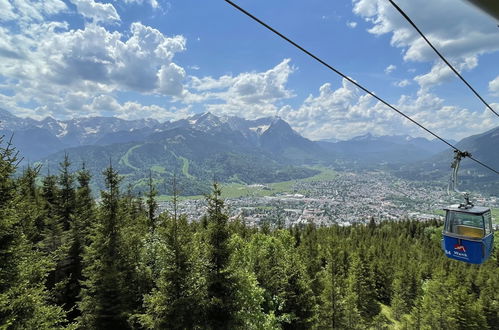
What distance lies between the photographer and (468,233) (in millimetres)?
17328

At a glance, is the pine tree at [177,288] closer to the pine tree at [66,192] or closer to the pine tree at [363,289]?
the pine tree at [66,192]

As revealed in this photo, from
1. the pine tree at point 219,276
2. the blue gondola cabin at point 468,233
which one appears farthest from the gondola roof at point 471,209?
the pine tree at point 219,276

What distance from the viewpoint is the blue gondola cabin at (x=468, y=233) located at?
51.6ft

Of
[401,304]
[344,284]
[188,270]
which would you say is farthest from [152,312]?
[401,304]

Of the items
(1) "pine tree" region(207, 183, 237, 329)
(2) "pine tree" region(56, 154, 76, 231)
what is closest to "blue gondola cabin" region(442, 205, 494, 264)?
(1) "pine tree" region(207, 183, 237, 329)

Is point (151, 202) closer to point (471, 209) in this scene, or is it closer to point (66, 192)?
point (66, 192)

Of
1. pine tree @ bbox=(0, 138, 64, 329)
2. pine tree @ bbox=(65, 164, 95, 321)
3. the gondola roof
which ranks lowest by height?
pine tree @ bbox=(65, 164, 95, 321)

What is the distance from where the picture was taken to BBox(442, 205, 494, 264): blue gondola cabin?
1573cm

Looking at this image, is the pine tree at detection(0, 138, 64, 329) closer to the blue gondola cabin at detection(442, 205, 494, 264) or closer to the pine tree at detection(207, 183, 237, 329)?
the pine tree at detection(207, 183, 237, 329)

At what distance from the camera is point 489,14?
8.53 ft

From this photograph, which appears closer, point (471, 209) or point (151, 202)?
point (471, 209)

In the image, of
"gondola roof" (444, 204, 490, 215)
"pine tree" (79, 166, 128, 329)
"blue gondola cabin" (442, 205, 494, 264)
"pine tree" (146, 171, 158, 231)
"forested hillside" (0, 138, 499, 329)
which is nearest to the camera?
"forested hillside" (0, 138, 499, 329)

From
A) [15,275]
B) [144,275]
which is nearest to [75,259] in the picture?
[144,275]

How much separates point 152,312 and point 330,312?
24332 millimetres
